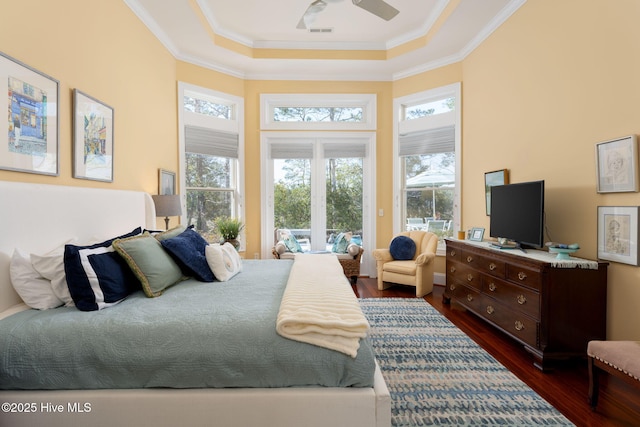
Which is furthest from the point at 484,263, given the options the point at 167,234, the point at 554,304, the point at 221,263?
the point at 167,234

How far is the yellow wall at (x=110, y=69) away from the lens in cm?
205

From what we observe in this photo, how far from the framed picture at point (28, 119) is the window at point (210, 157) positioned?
7.15 feet

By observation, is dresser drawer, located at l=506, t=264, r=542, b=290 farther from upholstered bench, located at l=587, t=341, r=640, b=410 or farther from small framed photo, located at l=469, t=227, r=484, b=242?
small framed photo, located at l=469, t=227, r=484, b=242

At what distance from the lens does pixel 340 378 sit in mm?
1396

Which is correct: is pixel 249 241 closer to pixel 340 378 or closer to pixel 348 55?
pixel 348 55

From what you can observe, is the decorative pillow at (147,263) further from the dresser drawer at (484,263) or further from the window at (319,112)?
the window at (319,112)

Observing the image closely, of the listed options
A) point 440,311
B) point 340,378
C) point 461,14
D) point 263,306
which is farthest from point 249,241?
point 461,14

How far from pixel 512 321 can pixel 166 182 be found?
13.4 ft

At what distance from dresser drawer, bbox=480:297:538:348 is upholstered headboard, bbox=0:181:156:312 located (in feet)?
11.2

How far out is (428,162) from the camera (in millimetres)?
4836

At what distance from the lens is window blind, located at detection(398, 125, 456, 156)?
4.56 meters

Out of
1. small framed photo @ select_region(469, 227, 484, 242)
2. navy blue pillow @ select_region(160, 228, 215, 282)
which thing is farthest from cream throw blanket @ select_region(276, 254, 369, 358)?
small framed photo @ select_region(469, 227, 484, 242)

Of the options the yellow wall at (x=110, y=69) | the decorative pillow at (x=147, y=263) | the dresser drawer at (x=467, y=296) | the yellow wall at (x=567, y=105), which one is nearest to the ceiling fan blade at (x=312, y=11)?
the yellow wall at (x=110, y=69)

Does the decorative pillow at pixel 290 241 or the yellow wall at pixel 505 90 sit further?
the decorative pillow at pixel 290 241
